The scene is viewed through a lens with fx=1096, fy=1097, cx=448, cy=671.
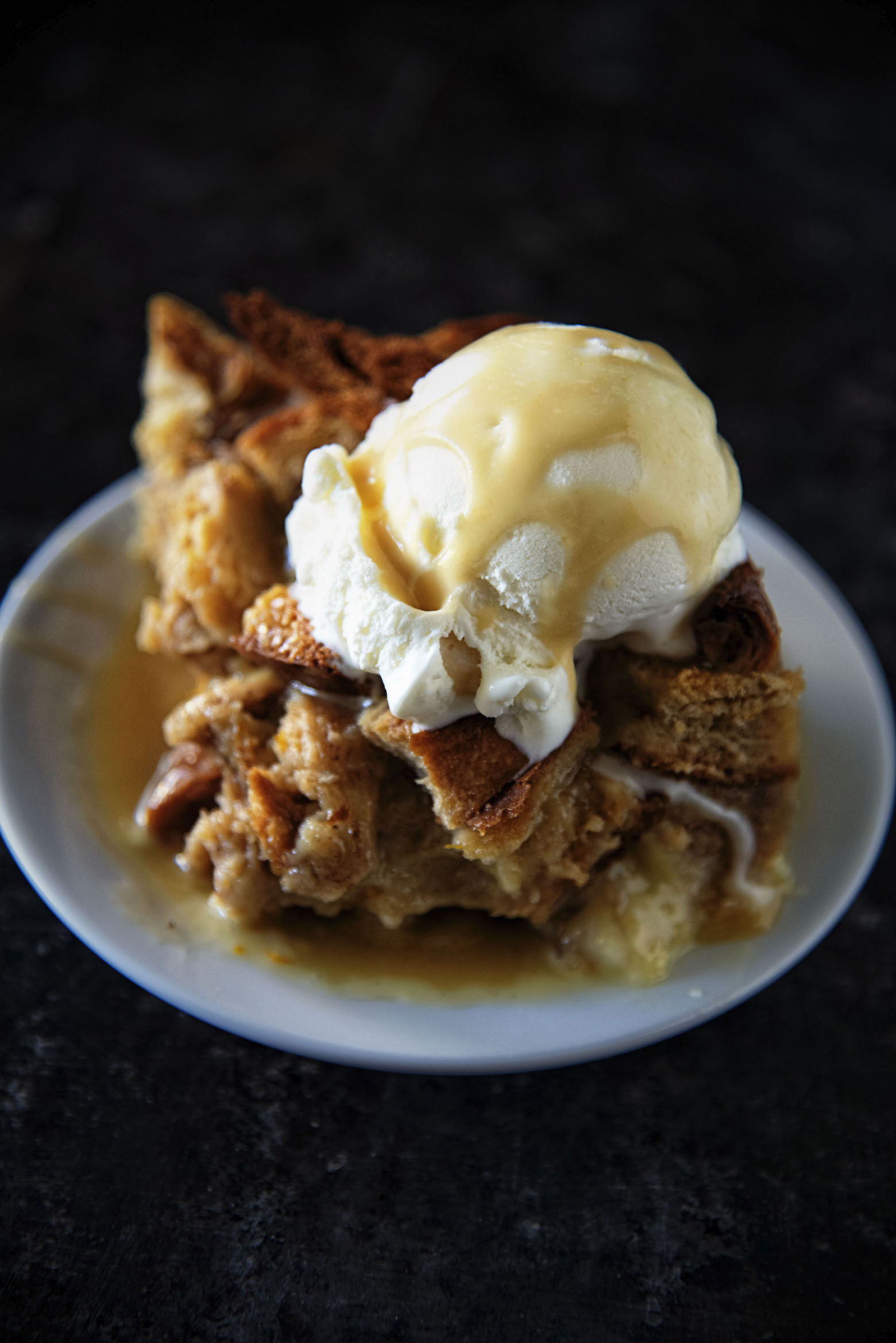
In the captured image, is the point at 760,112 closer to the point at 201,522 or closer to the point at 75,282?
the point at 75,282

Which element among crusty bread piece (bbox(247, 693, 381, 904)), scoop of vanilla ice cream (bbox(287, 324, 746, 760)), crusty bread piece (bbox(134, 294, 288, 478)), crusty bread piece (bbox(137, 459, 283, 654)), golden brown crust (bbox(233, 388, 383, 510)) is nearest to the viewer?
A: scoop of vanilla ice cream (bbox(287, 324, 746, 760))


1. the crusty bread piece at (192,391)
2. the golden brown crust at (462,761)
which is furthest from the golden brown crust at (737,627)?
the crusty bread piece at (192,391)

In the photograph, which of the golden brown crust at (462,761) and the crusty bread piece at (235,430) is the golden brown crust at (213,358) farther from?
the golden brown crust at (462,761)

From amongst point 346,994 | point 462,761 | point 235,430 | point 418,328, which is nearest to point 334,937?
point 346,994

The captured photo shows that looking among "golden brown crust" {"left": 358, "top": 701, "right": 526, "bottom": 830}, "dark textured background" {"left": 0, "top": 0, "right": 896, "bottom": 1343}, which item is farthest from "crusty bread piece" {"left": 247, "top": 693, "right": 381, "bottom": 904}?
"dark textured background" {"left": 0, "top": 0, "right": 896, "bottom": 1343}

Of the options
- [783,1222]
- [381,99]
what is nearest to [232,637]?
[783,1222]

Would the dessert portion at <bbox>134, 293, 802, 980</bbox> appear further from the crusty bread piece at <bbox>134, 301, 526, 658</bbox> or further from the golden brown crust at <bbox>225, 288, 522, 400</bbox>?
the golden brown crust at <bbox>225, 288, 522, 400</bbox>

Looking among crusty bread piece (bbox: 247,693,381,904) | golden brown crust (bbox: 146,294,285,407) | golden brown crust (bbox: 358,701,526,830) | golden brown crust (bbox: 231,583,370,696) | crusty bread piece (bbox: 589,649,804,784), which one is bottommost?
crusty bread piece (bbox: 247,693,381,904)

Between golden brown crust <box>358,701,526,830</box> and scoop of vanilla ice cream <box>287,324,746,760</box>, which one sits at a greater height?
scoop of vanilla ice cream <box>287,324,746,760</box>
